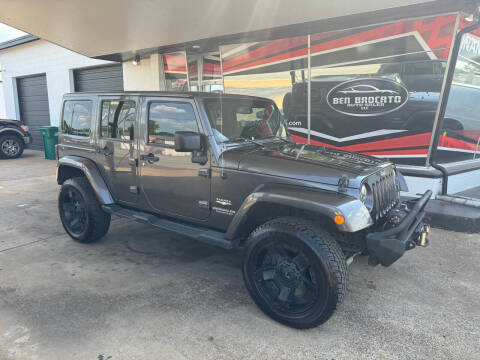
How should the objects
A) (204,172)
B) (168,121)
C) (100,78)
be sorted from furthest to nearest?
(100,78)
(168,121)
(204,172)

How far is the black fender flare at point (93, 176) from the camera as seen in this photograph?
4.14m

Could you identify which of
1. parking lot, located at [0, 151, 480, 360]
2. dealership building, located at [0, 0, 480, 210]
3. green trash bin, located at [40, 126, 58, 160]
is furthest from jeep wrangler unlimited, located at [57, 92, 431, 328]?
green trash bin, located at [40, 126, 58, 160]

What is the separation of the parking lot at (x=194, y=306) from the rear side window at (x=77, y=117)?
1477mm

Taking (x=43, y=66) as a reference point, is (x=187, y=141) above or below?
below

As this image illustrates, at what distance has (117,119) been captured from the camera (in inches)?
160

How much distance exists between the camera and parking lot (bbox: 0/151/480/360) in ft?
8.48

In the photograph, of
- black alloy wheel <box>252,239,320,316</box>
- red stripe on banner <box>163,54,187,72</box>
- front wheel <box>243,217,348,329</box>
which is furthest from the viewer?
red stripe on banner <box>163,54,187,72</box>

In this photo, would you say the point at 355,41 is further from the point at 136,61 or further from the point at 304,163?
the point at 136,61

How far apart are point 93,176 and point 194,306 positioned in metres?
2.10

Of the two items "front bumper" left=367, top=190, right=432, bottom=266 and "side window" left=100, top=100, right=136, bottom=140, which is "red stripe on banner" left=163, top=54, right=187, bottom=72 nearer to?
"side window" left=100, top=100, right=136, bottom=140

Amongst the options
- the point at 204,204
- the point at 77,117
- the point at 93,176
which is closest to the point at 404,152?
the point at 204,204

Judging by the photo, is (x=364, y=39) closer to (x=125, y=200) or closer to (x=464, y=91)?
(x=464, y=91)

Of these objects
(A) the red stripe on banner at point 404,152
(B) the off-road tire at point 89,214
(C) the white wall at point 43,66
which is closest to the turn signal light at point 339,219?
(B) the off-road tire at point 89,214

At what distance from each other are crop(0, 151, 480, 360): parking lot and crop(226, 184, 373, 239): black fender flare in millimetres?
878
